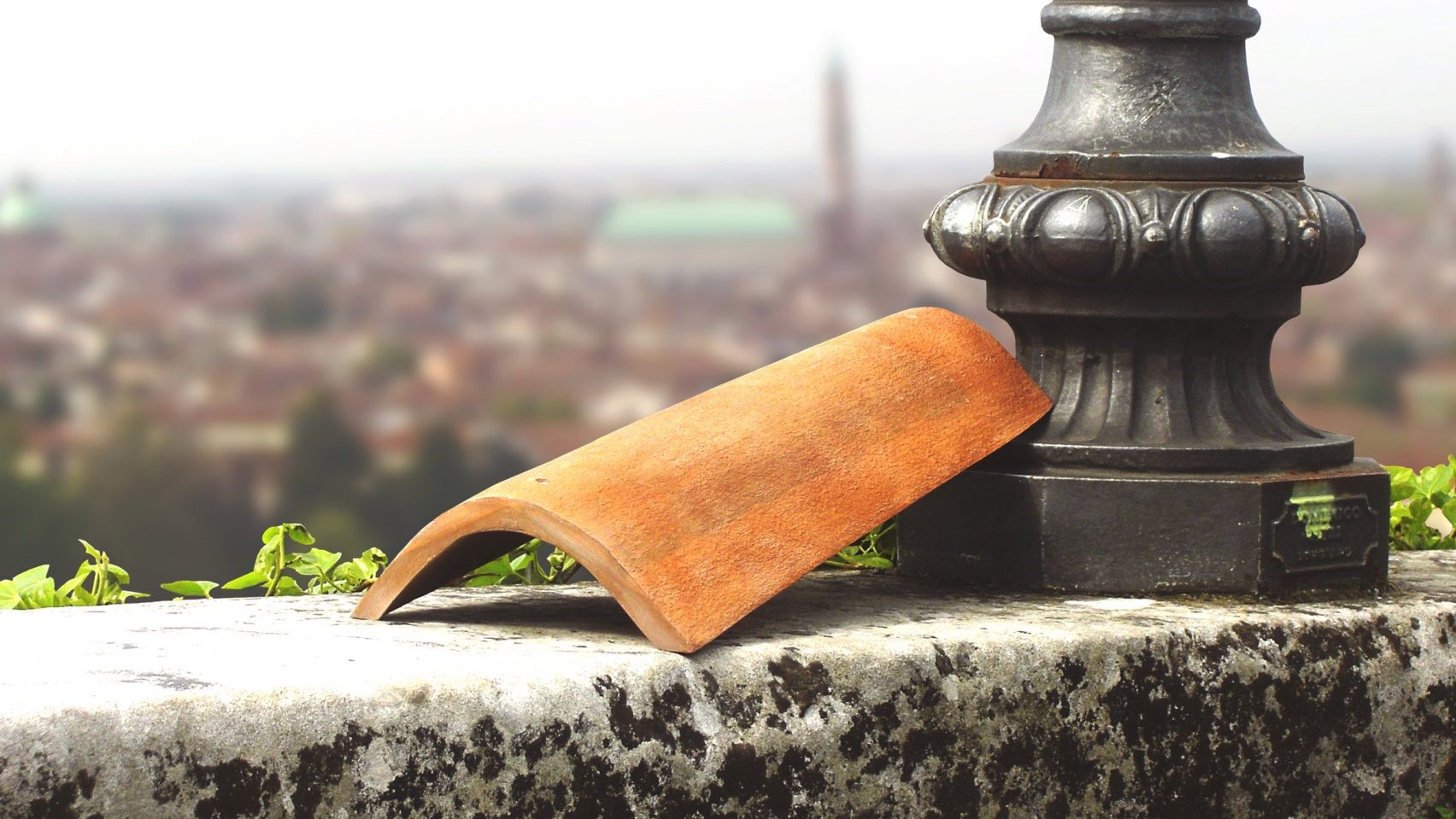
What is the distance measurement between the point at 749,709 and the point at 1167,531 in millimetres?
885

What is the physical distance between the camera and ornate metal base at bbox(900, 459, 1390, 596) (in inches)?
109

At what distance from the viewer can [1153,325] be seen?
A: 9.50 ft

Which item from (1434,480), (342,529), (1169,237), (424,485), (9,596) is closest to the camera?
(1169,237)

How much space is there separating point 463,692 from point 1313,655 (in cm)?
129

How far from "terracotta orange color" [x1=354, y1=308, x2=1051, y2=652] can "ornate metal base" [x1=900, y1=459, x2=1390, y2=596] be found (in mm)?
135

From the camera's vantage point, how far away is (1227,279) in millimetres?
2803

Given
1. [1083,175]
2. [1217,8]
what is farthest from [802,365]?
[1217,8]

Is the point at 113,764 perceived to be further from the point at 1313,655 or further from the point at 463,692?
the point at 1313,655

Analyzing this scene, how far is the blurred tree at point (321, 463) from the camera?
30.7 meters

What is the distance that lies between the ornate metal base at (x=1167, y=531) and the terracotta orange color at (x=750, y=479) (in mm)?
135

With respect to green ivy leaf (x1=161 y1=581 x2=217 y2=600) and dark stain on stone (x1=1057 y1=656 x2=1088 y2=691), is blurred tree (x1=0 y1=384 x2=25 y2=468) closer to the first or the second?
green ivy leaf (x1=161 y1=581 x2=217 y2=600)

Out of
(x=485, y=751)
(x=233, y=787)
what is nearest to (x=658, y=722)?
(x=485, y=751)

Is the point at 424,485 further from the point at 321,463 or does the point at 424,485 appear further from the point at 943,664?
the point at 943,664

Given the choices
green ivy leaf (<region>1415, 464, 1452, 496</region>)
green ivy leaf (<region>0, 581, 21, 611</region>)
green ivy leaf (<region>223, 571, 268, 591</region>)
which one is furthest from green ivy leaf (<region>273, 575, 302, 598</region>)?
green ivy leaf (<region>1415, 464, 1452, 496</region>)
